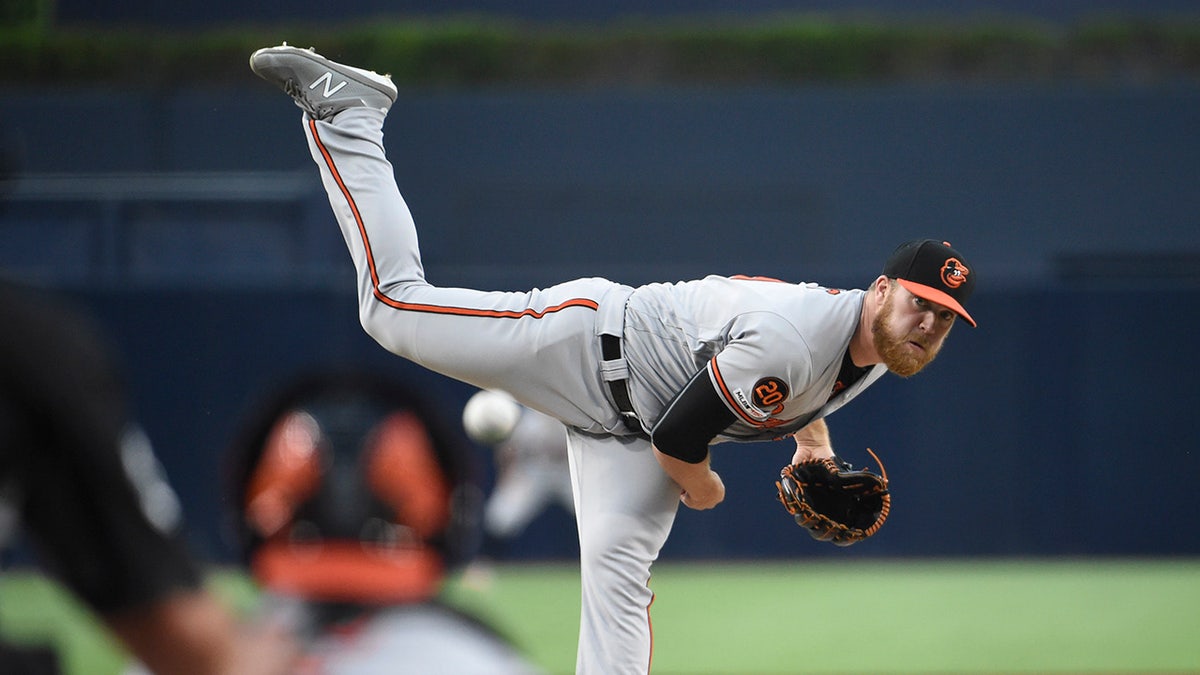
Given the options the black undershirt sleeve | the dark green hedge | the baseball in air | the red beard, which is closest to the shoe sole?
the black undershirt sleeve

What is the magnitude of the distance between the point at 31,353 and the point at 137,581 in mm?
239

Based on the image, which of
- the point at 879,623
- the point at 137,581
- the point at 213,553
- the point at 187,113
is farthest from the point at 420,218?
the point at 137,581

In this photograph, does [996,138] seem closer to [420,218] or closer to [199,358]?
[420,218]

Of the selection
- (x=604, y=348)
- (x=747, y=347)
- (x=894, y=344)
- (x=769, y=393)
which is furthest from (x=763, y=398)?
(x=604, y=348)

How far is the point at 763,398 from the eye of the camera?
3420 millimetres

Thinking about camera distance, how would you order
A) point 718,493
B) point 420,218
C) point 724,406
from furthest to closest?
1. point 420,218
2. point 718,493
3. point 724,406

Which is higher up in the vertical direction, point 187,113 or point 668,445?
point 187,113

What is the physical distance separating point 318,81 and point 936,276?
178 centimetres

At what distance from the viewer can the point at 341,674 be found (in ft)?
3.87

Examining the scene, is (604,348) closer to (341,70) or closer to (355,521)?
(341,70)

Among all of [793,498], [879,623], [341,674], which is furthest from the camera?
[879,623]

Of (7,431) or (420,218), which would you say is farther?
(420,218)

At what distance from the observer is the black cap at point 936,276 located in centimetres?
357

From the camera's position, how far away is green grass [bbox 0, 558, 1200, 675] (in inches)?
244
